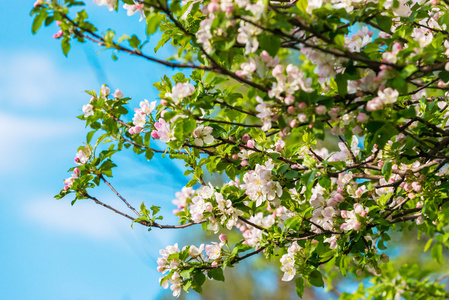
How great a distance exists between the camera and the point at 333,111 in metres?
1.63

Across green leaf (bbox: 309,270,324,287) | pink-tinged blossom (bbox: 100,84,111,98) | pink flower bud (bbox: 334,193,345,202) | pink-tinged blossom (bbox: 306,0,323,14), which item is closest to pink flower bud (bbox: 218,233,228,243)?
green leaf (bbox: 309,270,324,287)

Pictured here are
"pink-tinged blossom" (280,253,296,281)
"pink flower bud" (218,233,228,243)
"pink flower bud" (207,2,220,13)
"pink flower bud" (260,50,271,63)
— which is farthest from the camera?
"pink flower bud" (218,233,228,243)

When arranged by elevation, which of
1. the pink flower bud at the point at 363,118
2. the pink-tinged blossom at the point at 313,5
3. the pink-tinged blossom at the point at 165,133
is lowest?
the pink flower bud at the point at 363,118

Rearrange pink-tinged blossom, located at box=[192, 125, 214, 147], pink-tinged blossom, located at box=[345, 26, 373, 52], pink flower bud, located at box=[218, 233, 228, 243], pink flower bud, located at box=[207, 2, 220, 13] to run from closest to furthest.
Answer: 1. pink flower bud, located at box=[207, 2, 220, 13]
2. pink-tinged blossom, located at box=[345, 26, 373, 52]
3. pink-tinged blossom, located at box=[192, 125, 214, 147]
4. pink flower bud, located at box=[218, 233, 228, 243]

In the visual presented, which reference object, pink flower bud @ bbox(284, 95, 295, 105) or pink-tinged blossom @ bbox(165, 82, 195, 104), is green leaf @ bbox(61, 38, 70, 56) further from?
pink flower bud @ bbox(284, 95, 295, 105)

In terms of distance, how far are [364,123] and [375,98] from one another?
0.35 ft

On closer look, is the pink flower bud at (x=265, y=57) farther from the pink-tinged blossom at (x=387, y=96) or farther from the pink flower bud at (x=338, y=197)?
the pink flower bud at (x=338, y=197)

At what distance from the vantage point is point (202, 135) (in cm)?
192

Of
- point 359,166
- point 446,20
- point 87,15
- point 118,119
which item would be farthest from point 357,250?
point 87,15

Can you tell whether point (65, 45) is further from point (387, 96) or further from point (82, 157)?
point (387, 96)

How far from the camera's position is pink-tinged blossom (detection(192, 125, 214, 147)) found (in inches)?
74.6

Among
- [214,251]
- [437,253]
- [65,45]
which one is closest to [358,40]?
[437,253]

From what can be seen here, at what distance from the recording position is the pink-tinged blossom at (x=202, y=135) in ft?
6.22

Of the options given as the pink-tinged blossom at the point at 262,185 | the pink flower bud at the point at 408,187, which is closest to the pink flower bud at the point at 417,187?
the pink flower bud at the point at 408,187
